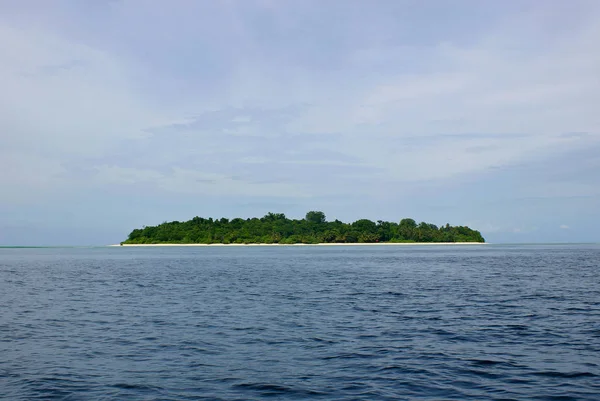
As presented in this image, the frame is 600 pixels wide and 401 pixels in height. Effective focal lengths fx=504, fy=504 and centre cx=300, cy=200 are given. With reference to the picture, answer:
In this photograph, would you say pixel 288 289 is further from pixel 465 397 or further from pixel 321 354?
pixel 465 397

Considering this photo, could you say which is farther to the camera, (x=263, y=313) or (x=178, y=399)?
(x=263, y=313)

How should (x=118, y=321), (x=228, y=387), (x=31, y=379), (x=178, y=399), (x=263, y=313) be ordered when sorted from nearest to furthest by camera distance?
(x=178, y=399)
(x=228, y=387)
(x=31, y=379)
(x=118, y=321)
(x=263, y=313)

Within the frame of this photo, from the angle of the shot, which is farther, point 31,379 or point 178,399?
point 31,379

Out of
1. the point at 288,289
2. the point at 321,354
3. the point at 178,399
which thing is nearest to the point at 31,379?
the point at 178,399

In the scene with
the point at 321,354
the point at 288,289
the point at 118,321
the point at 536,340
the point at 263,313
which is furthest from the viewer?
the point at 288,289

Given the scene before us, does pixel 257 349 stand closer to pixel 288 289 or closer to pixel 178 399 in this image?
pixel 178 399

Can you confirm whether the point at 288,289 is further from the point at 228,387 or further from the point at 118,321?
the point at 228,387

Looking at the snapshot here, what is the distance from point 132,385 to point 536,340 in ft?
58.8

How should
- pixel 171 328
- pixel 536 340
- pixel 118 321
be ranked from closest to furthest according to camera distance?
1. pixel 536 340
2. pixel 171 328
3. pixel 118 321

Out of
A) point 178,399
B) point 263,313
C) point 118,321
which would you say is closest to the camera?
point 178,399

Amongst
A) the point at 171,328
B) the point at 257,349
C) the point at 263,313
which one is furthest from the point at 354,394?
the point at 263,313

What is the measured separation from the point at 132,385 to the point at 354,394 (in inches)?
292

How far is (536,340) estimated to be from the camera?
23500mm

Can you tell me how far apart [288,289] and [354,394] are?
32.5 m
